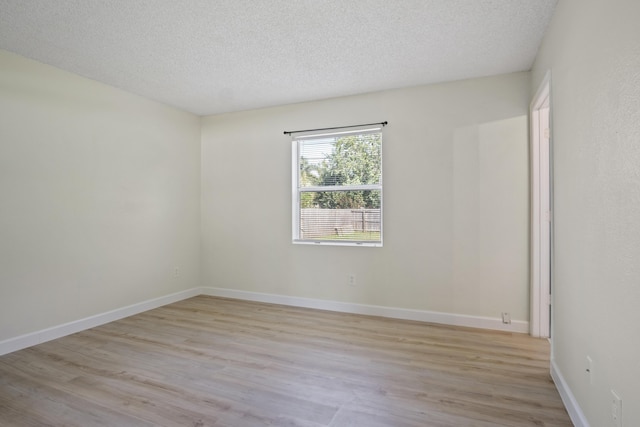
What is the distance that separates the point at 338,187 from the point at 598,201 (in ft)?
9.29

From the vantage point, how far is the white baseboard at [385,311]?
343 centimetres

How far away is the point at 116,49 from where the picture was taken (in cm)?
291

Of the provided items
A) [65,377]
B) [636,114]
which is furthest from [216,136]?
[636,114]

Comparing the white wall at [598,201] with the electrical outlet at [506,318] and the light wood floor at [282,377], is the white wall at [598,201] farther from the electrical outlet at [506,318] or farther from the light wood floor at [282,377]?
the electrical outlet at [506,318]

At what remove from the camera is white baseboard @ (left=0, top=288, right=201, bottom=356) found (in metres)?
2.95

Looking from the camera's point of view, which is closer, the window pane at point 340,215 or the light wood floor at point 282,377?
the light wood floor at point 282,377

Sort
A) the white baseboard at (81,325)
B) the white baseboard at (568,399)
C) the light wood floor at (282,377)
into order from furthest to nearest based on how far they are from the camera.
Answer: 1. the white baseboard at (81,325)
2. the light wood floor at (282,377)
3. the white baseboard at (568,399)

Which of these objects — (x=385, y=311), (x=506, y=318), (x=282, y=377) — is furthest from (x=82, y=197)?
(x=506, y=318)

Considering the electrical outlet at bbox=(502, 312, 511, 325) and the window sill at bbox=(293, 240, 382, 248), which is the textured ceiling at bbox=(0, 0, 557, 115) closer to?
the window sill at bbox=(293, 240, 382, 248)

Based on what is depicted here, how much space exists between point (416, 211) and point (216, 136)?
3.03 m

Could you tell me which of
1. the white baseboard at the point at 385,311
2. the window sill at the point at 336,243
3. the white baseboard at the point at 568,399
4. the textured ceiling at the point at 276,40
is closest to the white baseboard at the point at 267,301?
the white baseboard at the point at 385,311

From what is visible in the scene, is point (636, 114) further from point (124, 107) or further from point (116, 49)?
point (124, 107)

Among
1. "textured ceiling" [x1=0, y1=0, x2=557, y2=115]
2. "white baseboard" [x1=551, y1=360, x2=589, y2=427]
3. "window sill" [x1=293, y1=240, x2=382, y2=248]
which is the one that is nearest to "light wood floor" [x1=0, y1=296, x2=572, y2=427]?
"white baseboard" [x1=551, y1=360, x2=589, y2=427]

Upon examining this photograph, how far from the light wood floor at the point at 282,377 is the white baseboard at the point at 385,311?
12 centimetres
